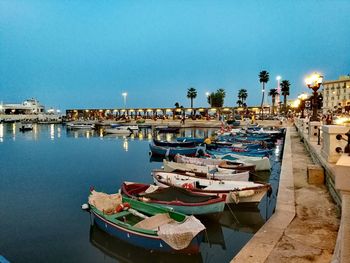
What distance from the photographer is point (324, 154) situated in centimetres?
1284

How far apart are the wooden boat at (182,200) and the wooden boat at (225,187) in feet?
3.92

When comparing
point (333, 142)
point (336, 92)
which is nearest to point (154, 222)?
point (333, 142)

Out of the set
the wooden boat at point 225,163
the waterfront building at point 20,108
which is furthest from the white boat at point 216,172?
the waterfront building at point 20,108

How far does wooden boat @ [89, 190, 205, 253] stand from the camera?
9.40 metres

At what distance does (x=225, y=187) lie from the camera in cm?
1480

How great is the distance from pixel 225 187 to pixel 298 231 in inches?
273

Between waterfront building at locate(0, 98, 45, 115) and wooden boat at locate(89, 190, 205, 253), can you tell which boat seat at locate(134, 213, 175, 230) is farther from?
waterfront building at locate(0, 98, 45, 115)

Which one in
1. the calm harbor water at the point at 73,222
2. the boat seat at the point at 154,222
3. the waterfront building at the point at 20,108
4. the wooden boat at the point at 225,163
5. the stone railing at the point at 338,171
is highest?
the waterfront building at the point at 20,108

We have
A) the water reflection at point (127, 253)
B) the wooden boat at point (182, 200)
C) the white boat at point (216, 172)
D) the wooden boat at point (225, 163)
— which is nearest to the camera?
the water reflection at point (127, 253)

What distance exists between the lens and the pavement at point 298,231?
669 centimetres

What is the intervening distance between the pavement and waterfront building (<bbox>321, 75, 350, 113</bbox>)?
104m

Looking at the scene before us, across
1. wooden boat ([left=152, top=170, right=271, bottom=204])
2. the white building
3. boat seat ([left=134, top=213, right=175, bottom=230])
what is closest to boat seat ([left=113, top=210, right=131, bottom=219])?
boat seat ([left=134, top=213, right=175, bottom=230])

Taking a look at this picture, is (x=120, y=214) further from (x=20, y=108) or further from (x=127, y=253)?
(x=20, y=108)

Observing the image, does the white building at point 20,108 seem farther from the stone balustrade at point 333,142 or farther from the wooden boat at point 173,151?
the stone balustrade at point 333,142
